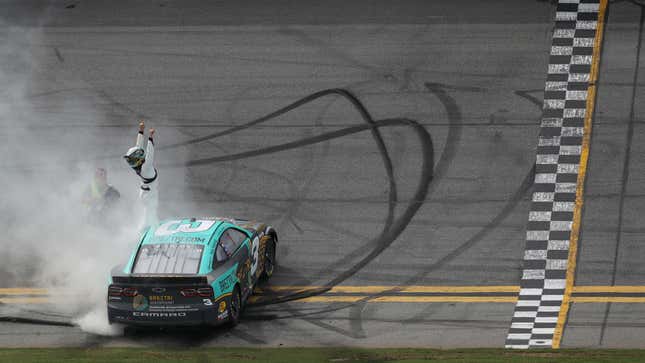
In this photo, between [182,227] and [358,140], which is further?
[358,140]

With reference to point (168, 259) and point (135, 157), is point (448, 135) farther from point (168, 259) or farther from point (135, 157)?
point (168, 259)

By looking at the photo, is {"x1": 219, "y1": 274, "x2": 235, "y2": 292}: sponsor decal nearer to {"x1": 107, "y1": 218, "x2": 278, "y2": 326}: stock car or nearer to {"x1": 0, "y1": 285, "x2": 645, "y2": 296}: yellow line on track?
{"x1": 107, "y1": 218, "x2": 278, "y2": 326}: stock car

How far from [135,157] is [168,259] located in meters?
1.73

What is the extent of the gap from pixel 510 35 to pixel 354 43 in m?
2.90

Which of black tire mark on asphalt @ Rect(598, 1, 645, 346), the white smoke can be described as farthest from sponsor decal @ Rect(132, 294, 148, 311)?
black tire mark on asphalt @ Rect(598, 1, 645, 346)

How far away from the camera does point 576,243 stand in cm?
1402

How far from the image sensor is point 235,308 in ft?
39.5

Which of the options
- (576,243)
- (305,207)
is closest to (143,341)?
(305,207)

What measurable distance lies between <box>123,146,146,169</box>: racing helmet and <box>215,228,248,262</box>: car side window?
5.16 ft

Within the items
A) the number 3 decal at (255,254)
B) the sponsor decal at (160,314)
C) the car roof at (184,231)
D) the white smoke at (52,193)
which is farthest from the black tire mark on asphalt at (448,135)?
the white smoke at (52,193)

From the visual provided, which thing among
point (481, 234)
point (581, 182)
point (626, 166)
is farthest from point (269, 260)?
point (626, 166)

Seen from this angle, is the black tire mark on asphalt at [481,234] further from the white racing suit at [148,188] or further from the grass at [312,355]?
the white racing suit at [148,188]

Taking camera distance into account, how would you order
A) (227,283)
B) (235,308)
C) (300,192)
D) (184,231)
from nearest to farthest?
1. (227,283)
2. (235,308)
3. (184,231)
4. (300,192)

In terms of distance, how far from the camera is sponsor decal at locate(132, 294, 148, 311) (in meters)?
11.6
